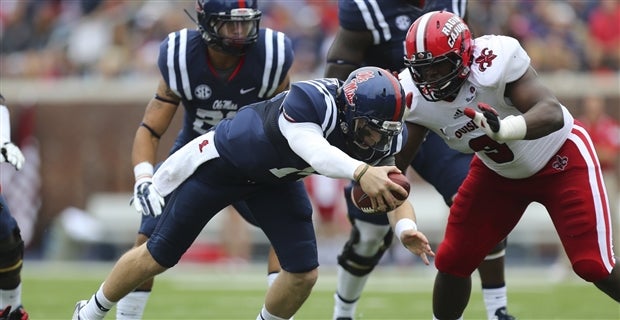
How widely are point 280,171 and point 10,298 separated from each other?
1.95m

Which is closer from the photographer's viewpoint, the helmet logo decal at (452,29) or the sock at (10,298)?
the helmet logo decal at (452,29)

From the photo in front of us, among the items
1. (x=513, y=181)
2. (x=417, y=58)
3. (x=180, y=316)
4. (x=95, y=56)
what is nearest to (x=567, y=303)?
(x=180, y=316)

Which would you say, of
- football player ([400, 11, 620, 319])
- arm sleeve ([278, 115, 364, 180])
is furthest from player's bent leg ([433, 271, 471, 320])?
arm sleeve ([278, 115, 364, 180])

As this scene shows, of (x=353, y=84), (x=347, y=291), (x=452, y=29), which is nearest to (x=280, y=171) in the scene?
(x=353, y=84)

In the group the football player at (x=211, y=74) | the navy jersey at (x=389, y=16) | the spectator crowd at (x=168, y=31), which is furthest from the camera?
the spectator crowd at (x=168, y=31)

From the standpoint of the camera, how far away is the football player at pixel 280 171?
507 centimetres

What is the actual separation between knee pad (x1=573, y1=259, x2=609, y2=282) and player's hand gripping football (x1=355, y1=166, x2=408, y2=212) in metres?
1.08

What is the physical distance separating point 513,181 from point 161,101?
198cm

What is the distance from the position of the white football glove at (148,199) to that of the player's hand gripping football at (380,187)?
1.37 metres

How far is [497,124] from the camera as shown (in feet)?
16.2

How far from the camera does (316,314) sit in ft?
27.4

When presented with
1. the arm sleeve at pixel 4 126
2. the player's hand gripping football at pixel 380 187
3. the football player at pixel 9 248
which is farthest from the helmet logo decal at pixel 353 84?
the arm sleeve at pixel 4 126

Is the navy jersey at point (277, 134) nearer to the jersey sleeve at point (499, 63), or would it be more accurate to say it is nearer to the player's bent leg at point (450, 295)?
the jersey sleeve at point (499, 63)

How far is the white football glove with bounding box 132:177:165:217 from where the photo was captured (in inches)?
228
